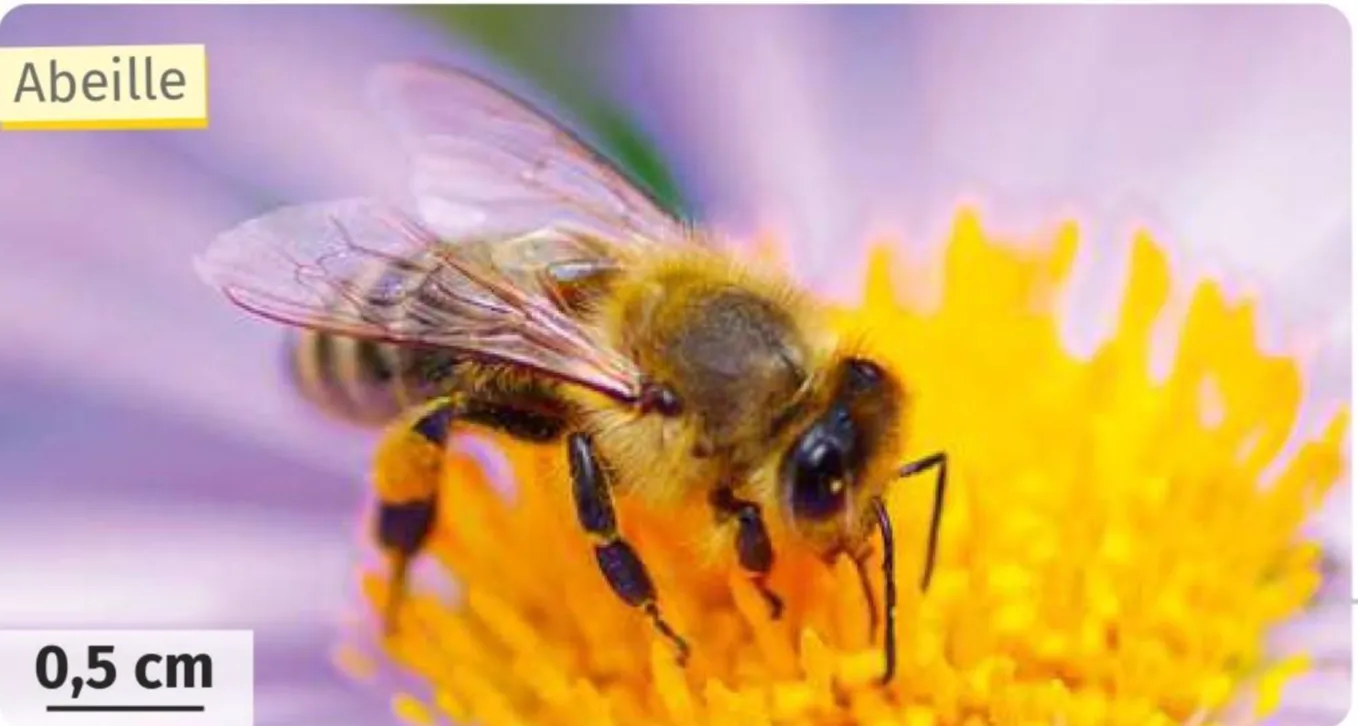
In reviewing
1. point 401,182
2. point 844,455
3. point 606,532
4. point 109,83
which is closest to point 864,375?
A: point 844,455

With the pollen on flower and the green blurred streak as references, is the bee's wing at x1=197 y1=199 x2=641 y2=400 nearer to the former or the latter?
the pollen on flower

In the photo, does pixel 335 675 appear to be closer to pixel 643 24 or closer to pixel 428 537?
pixel 428 537

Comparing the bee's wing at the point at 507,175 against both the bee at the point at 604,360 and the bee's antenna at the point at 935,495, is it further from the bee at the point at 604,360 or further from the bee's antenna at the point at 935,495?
the bee's antenna at the point at 935,495

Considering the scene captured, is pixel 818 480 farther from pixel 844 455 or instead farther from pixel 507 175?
pixel 507 175

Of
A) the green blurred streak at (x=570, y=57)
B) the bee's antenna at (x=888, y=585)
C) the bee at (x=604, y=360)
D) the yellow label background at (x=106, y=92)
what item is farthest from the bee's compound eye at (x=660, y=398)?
the yellow label background at (x=106, y=92)

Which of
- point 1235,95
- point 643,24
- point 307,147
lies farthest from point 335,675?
point 1235,95

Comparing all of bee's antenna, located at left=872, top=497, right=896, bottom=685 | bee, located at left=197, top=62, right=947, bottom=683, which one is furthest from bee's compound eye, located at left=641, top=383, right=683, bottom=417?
bee's antenna, located at left=872, top=497, right=896, bottom=685

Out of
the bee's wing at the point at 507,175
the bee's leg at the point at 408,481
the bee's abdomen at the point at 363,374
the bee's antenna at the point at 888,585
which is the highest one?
the bee's wing at the point at 507,175
